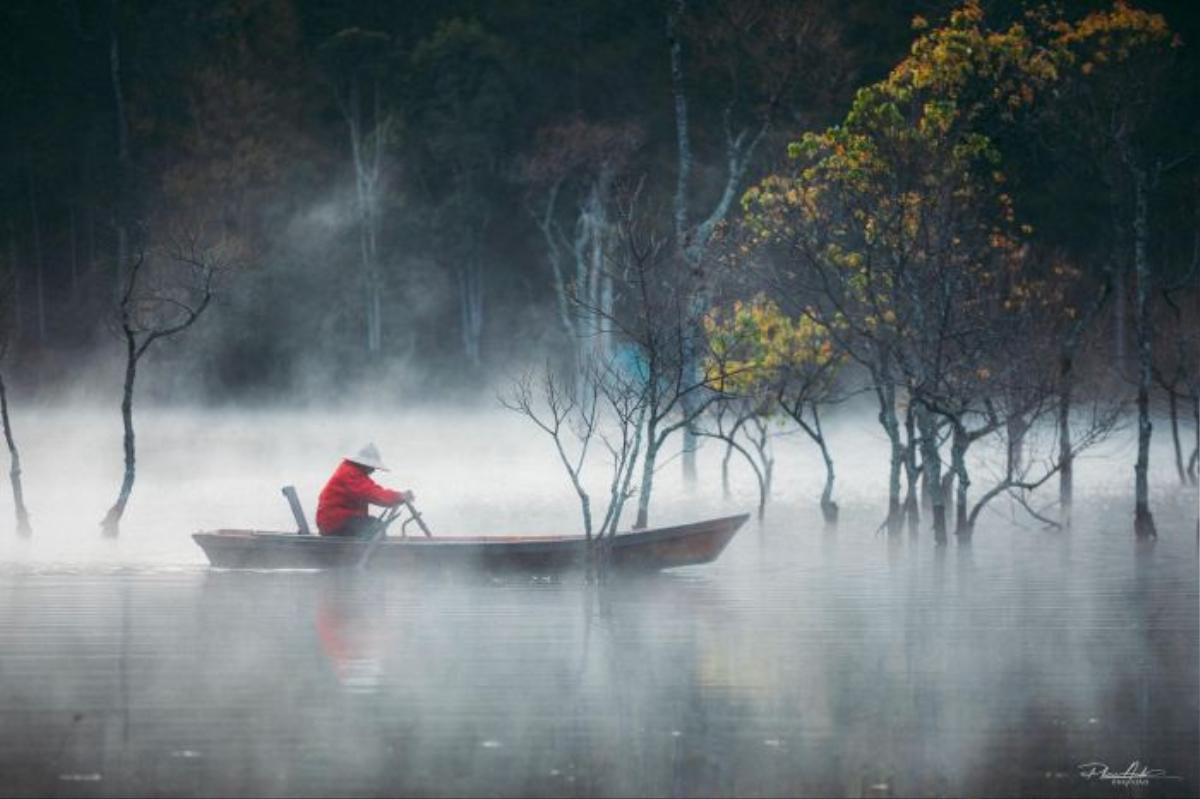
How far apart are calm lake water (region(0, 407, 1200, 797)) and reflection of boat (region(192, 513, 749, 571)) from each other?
283 millimetres

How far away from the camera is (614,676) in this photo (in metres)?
17.2

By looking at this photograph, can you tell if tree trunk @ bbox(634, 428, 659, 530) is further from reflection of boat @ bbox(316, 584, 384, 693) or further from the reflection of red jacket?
reflection of boat @ bbox(316, 584, 384, 693)

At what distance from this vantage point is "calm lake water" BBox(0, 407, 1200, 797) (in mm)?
12906

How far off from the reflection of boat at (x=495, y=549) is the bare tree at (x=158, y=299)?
547 centimetres

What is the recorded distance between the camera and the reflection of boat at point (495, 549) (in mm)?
25625

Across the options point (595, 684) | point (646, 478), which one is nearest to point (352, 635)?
point (595, 684)

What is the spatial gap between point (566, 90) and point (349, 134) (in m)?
7.93

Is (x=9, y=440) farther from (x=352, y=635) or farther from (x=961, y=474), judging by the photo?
(x=352, y=635)

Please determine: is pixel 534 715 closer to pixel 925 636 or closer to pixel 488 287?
pixel 925 636

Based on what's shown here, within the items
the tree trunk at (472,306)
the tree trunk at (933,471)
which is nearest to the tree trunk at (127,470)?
the tree trunk at (933,471)

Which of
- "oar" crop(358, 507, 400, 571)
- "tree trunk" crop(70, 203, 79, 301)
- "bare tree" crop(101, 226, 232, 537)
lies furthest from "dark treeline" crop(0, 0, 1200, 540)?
"oar" crop(358, 507, 400, 571)

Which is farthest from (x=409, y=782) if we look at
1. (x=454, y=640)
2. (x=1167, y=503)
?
(x=1167, y=503)

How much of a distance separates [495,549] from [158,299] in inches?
505

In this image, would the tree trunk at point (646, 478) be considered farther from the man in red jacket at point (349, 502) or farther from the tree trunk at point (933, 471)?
the tree trunk at point (933, 471)
